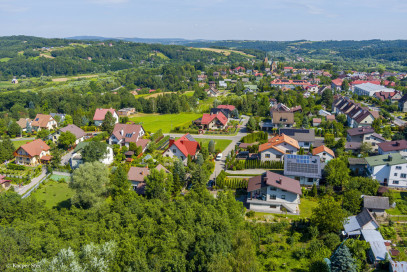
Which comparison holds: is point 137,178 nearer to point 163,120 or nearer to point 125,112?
point 163,120

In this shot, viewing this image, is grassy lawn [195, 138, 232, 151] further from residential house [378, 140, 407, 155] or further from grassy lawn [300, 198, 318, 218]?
residential house [378, 140, 407, 155]

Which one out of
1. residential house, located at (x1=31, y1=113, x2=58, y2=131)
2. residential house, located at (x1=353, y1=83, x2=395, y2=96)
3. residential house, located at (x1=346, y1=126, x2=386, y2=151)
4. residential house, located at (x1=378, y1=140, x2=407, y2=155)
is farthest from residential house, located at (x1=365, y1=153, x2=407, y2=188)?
residential house, located at (x1=353, y1=83, x2=395, y2=96)

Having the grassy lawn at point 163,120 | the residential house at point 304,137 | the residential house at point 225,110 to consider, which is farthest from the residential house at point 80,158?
the residential house at point 225,110

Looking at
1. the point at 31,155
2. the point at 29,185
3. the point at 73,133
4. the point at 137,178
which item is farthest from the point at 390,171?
the point at 73,133

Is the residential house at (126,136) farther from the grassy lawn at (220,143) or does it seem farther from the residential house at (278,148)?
the residential house at (278,148)

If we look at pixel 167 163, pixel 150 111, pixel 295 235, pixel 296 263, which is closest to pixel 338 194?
pixel 295 235

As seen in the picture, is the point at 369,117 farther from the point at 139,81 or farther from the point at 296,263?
the point at 139,81
